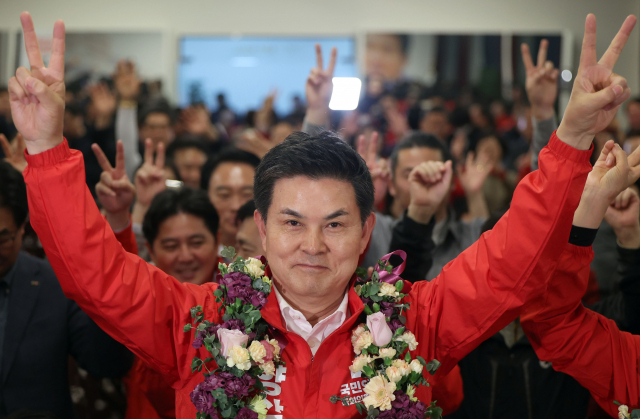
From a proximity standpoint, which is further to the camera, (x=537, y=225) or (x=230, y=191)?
(x=230, y=191)

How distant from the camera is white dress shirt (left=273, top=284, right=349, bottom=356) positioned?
5.36ft

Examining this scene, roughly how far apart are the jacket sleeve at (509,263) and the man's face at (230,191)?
1.66 meters

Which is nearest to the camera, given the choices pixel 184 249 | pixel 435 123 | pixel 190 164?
pixel 184 249

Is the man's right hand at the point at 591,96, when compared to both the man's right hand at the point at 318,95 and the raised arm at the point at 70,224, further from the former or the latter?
the man's right hand at the point at 318,95

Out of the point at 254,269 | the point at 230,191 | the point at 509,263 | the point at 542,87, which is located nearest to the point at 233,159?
the point at 230,191

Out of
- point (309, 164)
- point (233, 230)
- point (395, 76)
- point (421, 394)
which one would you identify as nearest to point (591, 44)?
point (309, 164)

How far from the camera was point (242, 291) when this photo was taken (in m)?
1.57

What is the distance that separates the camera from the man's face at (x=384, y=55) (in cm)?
798

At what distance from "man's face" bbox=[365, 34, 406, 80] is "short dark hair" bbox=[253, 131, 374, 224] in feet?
21.6

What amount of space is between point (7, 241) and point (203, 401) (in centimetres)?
108

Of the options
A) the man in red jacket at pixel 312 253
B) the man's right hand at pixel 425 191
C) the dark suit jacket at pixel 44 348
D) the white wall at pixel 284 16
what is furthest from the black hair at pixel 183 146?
the white wall at pixel 284 16

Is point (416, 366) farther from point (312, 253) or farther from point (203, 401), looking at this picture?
point (203, 401)

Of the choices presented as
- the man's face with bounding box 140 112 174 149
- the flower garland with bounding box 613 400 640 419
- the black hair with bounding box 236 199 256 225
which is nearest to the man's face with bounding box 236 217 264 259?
the black hair with bounding box 236 199 256 225

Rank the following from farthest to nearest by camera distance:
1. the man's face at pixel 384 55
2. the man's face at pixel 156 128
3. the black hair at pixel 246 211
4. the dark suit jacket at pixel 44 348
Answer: the man's face at pixel 384 55, the man's face at pixel 156 128, the black hair at pixel 246 211, the dark suit jacket at pixel 44 348
